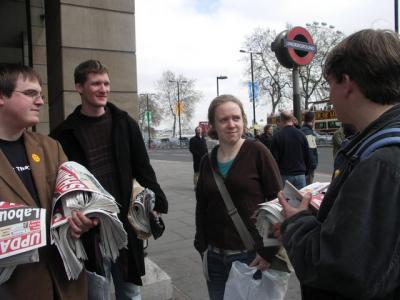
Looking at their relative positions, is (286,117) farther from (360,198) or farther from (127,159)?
(360,198)

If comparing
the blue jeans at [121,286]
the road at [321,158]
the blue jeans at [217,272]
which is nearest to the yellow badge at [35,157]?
the blue jeans at [121,286]

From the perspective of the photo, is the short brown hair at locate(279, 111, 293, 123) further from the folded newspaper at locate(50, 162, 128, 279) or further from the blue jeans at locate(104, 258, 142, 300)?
the folded newspaper at locate(50, 162, 128, 279)

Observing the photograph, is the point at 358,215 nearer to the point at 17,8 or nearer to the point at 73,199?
the point at 73,199

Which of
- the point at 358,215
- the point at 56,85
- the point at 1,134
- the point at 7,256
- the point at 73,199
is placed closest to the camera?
the point at 358,215

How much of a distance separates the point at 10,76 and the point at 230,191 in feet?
4.73

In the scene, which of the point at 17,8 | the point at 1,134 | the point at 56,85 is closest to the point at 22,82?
the point at 1,134

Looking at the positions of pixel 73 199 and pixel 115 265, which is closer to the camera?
pixel 73 199

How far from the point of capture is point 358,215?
45.6 inches

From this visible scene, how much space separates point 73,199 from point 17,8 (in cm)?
A: 715

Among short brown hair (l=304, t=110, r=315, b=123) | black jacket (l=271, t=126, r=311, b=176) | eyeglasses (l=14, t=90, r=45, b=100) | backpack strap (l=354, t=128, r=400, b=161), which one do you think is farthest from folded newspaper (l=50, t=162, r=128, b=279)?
short brown hair (l=304, t=110, r=315, b=123)

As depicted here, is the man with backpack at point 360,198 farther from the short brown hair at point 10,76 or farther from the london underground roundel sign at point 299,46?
the london underground roundel sign at point 299,46

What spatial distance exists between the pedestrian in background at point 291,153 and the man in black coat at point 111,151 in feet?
14.0

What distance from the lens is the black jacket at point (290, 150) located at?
6.76 meters

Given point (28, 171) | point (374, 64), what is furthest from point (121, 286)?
point (374, 64)
